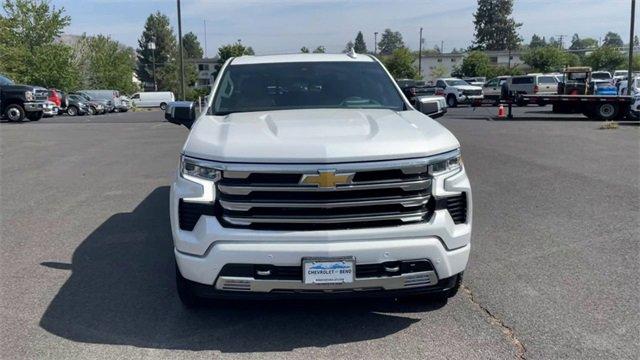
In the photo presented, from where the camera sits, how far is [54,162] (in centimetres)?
1288

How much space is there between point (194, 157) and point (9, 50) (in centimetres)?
4463

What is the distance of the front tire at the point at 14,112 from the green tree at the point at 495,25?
113645 millimetres

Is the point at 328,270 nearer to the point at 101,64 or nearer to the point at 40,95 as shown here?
the point at 40,95

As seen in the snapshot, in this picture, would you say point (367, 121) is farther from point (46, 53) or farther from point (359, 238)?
point (46, 53)

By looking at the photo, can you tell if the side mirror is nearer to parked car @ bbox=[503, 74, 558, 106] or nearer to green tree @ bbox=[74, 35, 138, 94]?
parked car @ bbox=[503, 74, 558, 106]

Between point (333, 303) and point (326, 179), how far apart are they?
4.39 feet

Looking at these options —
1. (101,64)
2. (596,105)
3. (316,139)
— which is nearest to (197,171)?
(316,139)

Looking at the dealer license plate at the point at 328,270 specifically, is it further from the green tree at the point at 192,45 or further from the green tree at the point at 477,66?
the green tree at the point at 192,45

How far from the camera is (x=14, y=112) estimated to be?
2658cm

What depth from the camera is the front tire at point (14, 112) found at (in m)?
26.5

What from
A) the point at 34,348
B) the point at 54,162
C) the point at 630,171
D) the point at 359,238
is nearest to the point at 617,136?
the point at 630,171

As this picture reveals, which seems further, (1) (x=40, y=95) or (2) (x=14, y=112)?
(1) (x=40, y=95)

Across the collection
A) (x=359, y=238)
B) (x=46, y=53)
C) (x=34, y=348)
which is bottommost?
(x=34, y=348)

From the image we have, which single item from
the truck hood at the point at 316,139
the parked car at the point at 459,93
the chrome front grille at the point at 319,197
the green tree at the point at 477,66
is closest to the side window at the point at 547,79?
the parked car at the point at 459,93
